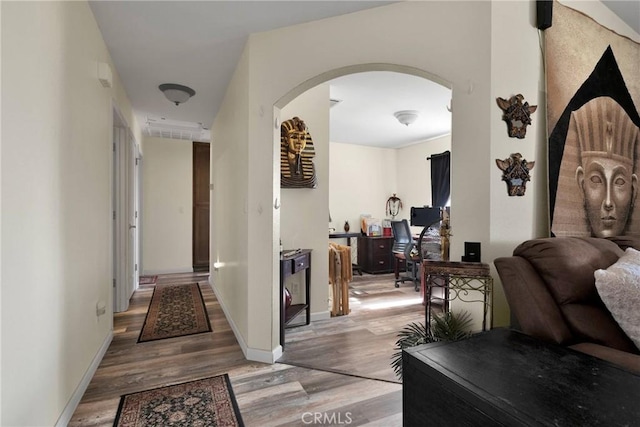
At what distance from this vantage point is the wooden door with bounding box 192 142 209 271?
5977 mm

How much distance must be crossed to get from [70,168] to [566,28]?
3.05 m

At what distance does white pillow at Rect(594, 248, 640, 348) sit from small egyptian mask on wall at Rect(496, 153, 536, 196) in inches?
22.4

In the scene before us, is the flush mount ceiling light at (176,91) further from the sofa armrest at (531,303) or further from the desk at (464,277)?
the sofa armrest at (531,303)

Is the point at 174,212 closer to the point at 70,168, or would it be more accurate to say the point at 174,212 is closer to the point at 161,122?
the point at 161,122

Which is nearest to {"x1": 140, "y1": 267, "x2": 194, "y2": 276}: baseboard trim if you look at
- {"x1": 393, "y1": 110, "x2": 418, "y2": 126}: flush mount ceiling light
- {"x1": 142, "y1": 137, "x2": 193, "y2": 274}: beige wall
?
{"x1": 142, "y1": 137, "x2": 193, "y2": 274}: beige wall

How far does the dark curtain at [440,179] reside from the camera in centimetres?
543

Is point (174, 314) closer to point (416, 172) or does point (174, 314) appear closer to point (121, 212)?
point (121, 212)

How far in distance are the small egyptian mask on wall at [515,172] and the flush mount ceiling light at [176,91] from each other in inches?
124

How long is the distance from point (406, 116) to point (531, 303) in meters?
3.46

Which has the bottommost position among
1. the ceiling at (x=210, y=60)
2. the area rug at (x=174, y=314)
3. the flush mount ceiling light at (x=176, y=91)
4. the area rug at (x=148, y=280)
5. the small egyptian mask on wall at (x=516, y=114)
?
the area rug at (x=174, y=314)

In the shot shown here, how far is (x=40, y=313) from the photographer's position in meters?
1.39

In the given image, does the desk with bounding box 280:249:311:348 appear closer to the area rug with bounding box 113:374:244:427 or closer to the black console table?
the area rug with bounding box 113:374:244:427

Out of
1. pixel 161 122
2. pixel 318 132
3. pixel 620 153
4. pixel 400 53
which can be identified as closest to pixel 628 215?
pixel 620 153

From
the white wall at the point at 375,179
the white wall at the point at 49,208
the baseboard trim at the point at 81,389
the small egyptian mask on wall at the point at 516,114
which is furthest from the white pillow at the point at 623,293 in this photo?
the white wall at the point at 375,179
